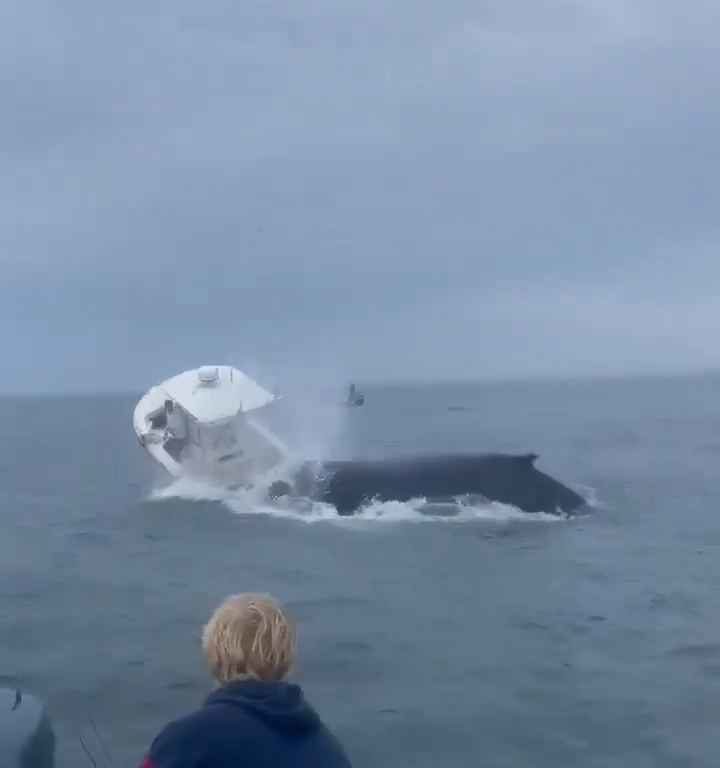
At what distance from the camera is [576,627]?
21.9 m

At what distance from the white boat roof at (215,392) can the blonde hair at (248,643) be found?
115 ft

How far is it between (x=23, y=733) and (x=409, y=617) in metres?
16.9

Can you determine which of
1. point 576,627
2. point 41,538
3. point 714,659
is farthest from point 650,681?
point 41,538

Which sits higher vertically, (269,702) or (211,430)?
(211,430)

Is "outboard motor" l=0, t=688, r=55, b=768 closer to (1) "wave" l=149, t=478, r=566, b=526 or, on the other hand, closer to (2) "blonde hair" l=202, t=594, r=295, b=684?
(2) "blonde hair" l=202, t=594, r=295, b=684

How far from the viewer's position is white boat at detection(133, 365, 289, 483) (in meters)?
41.0

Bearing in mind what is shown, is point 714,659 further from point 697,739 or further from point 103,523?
point 103,523

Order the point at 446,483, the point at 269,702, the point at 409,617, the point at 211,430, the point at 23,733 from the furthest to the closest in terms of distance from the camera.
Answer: the point at 211,430
the point at 446,483
the point at 409,617
the point at 23,733
the point at 269,702

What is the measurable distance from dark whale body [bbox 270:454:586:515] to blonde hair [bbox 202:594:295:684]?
31313mm

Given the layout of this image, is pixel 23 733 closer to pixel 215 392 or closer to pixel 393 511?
pixel 393 511

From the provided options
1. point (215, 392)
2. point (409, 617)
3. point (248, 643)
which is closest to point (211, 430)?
point (215, 392)

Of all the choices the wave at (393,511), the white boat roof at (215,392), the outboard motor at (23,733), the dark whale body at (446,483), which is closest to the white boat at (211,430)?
the white boat roof at (215,392)

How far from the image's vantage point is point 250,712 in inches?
193

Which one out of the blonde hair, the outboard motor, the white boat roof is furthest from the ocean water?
the blonde hair
